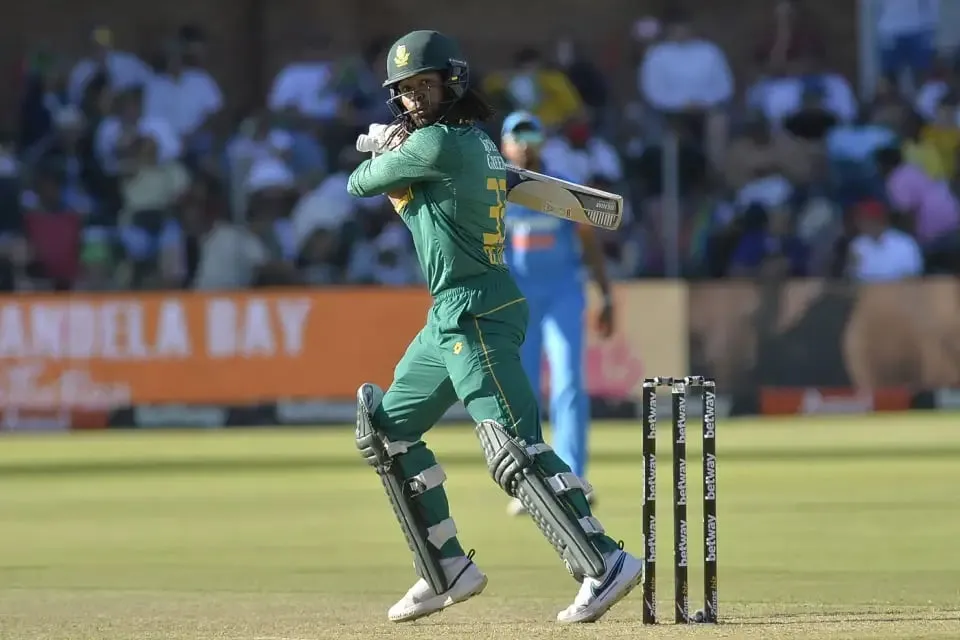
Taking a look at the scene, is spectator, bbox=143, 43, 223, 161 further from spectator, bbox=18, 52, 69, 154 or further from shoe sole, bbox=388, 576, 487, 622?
shoe sole, bbox=388, 576, 487, 622

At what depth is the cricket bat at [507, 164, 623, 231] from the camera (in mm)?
7180

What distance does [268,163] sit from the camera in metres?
19.3

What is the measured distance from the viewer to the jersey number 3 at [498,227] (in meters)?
6.82

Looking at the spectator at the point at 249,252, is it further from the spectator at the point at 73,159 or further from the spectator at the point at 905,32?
the spectator at the point at 905,32

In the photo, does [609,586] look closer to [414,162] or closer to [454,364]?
[454,364]

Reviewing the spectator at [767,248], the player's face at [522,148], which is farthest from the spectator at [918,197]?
the player's face at [522,148]

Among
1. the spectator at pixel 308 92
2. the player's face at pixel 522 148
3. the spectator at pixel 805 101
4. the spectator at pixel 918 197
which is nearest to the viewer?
the player's face at pixel 522 148

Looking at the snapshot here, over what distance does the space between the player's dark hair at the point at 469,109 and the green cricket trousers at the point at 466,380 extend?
2.00 ft

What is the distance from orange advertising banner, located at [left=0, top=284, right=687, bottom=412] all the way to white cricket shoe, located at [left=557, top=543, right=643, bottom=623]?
1107 cm

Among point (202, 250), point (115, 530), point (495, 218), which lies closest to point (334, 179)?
point (202, 250)

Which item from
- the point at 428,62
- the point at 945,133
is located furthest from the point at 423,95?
the point at 945,133

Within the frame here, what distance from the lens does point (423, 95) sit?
6805 millimetres

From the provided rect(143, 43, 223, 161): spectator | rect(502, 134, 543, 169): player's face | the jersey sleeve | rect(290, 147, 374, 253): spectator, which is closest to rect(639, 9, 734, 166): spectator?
rect(290, 147, 374, 253): spectator

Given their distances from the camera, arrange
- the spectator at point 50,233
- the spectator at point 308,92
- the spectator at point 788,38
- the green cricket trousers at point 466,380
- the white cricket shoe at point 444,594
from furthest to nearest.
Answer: the spectator at point 788,38 < the spectator at point 308,92 < the spectator at point 50,233 < the white cricket shoe at point 444,594 < the green cricket trousers at point 466,380
